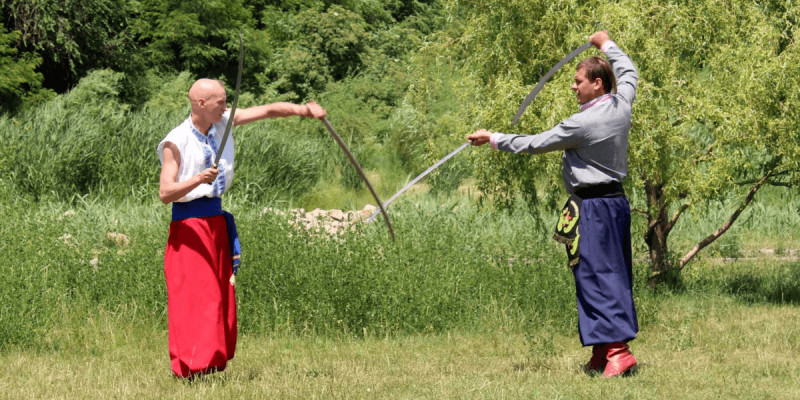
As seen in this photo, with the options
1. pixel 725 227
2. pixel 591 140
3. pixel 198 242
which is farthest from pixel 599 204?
pixel 725 227

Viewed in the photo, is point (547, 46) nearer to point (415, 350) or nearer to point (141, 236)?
point (415, 350)

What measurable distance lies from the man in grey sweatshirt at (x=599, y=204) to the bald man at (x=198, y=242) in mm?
1484

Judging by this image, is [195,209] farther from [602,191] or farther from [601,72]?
[601,72]

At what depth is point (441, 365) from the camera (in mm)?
6258

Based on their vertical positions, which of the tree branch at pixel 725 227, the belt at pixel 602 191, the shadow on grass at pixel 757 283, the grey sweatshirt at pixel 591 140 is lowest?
the shadow on grass at pixel 757 283

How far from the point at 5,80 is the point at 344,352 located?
1449 cm

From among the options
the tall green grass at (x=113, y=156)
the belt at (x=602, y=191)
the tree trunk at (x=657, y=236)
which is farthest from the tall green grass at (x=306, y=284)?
the tall green grass at (x=113, y=156)

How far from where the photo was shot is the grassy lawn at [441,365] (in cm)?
533

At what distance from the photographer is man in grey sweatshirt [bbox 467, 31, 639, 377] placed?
5.52 metres

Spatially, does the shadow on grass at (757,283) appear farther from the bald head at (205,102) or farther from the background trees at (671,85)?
the bald head at (205,102)

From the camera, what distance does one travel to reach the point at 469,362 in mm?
6422

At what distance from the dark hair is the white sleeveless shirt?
218 centimetres

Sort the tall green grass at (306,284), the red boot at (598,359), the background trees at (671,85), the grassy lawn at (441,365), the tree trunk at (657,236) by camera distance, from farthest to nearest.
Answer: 1. the tree trunk at (657,236)
2. the background trees at (671,85)
3. the tall green grass at (306,284)
4. the red boot at (598,359)
5. the grassy lawn at (441,365)

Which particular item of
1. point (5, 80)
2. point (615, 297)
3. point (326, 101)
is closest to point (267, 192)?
point (5, 80)
